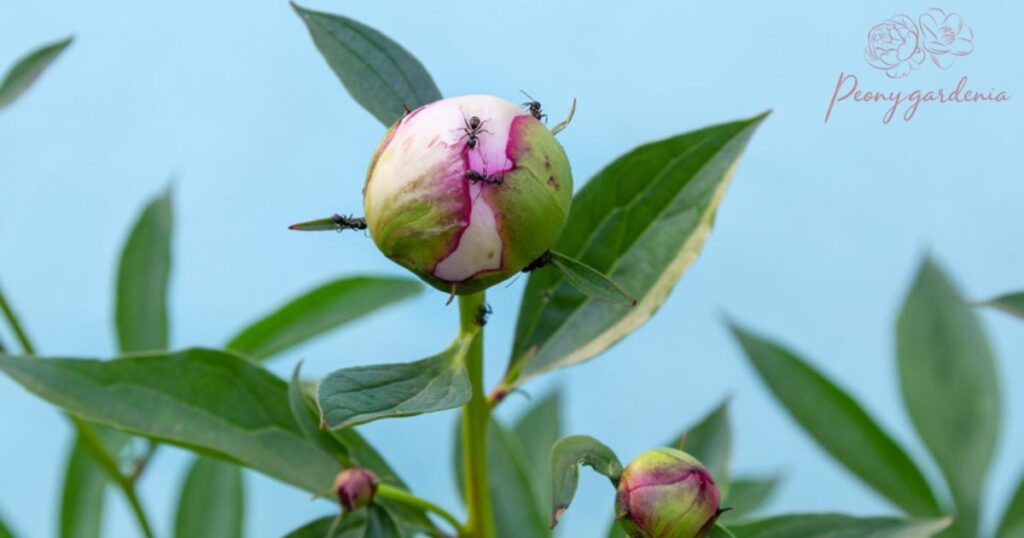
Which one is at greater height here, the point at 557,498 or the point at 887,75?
the point at 887,75

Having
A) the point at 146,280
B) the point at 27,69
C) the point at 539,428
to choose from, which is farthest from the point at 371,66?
the point at 539,428

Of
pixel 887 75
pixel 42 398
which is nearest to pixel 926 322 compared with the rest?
pixel 887 75

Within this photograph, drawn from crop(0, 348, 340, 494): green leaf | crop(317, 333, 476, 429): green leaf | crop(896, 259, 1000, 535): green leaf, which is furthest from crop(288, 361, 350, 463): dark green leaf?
crop(896, 259, 1000, 535): green leaf

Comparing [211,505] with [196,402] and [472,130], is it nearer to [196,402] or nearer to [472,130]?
[196,402]

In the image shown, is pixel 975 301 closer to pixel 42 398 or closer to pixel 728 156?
pixel 728 156

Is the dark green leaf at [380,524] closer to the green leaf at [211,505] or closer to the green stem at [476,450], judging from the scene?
the green stem at [476,450]

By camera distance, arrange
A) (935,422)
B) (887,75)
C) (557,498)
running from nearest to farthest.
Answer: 1. (557,498)
2. (887,75)
3. (935,422)
